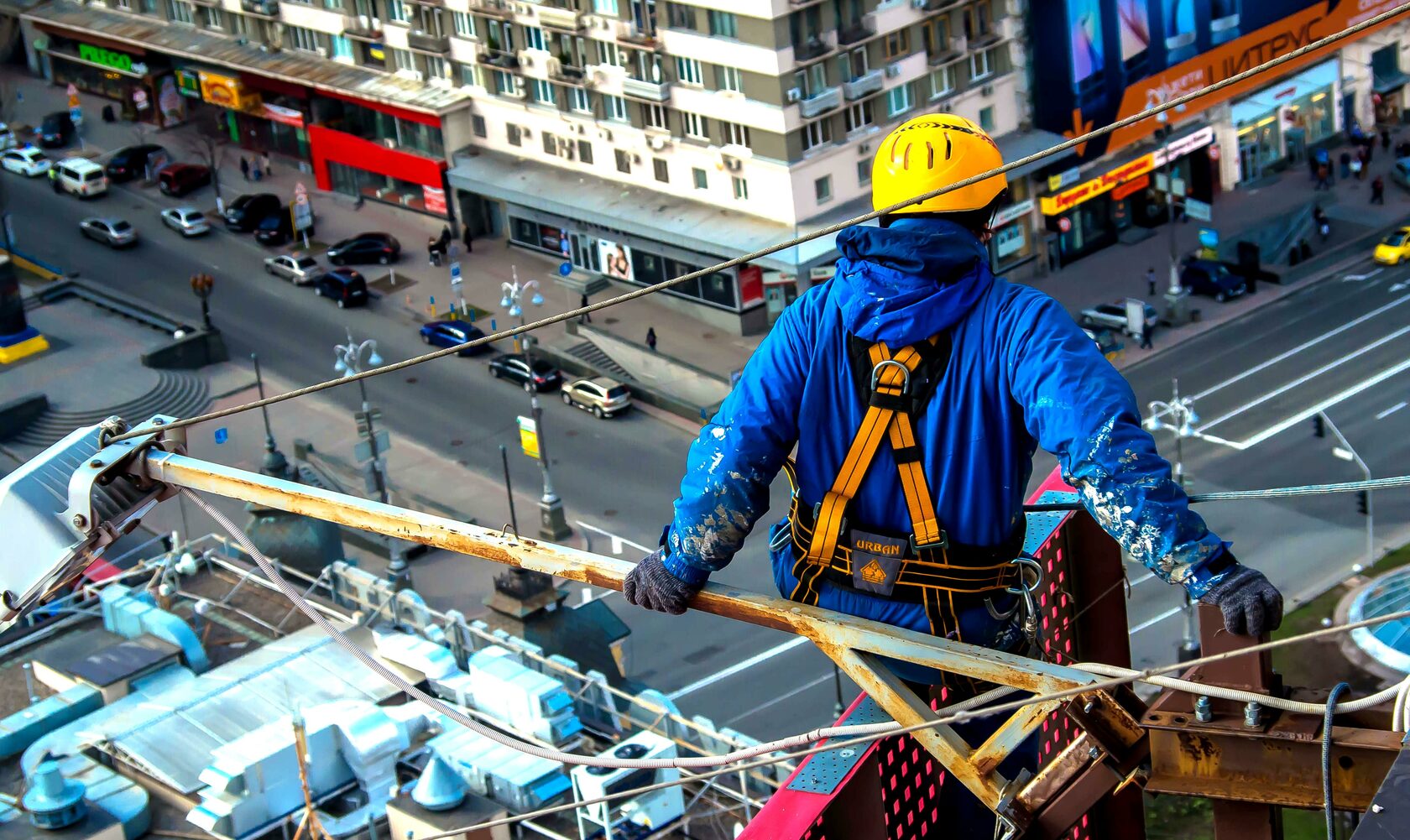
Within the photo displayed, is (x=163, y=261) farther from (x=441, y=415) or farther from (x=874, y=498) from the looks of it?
(x=874, y=498)

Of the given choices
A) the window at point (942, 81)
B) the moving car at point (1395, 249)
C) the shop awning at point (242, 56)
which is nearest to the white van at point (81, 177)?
the shop awning at point (242, 56)

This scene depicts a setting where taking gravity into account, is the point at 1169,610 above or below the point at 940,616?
below

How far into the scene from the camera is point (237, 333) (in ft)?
230

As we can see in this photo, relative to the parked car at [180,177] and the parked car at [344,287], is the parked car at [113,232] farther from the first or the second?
the parked car at [344,287]

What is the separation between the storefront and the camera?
7569 centimetres

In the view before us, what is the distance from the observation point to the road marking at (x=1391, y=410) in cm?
5784

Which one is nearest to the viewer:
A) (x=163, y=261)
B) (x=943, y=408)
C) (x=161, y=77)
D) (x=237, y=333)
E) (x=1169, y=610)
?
(x=943, y=408)

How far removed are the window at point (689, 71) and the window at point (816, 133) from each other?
3.84 meters

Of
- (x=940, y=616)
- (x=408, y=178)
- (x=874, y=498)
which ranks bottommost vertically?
(x=408, y=178)

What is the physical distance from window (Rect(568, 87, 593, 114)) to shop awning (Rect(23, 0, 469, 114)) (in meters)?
6.01

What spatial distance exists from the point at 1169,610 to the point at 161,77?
57911mm

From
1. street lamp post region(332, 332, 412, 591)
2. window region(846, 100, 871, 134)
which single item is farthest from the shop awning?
street lamp post region(332, 332, 412, 591)

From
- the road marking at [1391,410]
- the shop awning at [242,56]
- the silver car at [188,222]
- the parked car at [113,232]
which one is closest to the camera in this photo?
the road marking at [1391,410]

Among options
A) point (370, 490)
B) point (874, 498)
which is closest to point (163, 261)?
point (370, 490)
